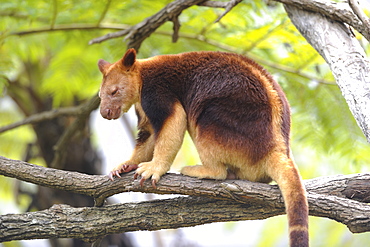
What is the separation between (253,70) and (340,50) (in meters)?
0.78

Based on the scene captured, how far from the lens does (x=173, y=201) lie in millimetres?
4266

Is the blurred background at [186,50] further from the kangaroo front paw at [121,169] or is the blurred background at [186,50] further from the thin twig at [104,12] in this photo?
the kangaroo front paw at [121,169]

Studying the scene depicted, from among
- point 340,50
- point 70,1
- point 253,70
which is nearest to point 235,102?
point 253,70

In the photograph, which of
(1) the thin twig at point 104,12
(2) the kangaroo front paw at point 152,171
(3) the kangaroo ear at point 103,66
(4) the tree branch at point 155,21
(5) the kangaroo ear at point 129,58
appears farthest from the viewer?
(1) the thin twig at point 104,12

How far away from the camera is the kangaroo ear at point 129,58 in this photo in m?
4.51

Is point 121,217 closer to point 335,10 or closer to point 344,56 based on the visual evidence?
point 344,56

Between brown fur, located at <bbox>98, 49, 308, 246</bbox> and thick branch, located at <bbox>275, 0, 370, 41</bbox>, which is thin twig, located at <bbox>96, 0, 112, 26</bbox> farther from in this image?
thick branch, located at <bbox>275, 0, 370, 41</bbox>

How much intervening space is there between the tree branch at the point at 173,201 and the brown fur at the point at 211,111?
134 millimetres

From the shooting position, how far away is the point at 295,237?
3.46 meters

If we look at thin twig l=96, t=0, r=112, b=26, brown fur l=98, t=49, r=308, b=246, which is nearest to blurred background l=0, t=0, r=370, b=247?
thin twig l=96, t=0, r=112, b=26

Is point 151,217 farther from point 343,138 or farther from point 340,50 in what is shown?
point 343,138

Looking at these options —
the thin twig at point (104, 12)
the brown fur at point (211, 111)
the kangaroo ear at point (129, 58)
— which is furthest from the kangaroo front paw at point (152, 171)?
the thin twig at point (104, 12)

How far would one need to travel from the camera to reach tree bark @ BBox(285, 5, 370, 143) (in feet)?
12.9

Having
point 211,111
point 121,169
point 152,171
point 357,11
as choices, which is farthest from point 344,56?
point 121,169
